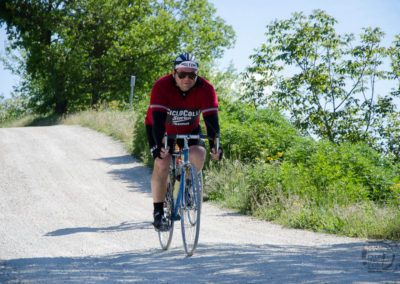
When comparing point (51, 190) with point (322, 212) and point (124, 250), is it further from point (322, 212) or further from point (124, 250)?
point (322, 212)

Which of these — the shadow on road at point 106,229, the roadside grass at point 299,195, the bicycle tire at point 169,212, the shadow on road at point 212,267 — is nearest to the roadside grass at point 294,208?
the roadside grass at point 299,195

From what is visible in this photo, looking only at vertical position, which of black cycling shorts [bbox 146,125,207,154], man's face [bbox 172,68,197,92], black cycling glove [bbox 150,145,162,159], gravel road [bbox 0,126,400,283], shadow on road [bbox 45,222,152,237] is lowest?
shadow on road [bbox 45,222,152,237]

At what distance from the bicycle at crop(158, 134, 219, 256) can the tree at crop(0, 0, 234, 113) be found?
76.2ft

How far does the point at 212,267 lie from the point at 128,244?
2131 millimetres

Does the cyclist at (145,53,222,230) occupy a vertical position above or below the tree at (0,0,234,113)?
below

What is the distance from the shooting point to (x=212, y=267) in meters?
4.38

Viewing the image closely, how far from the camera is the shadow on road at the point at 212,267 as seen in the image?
3.96m

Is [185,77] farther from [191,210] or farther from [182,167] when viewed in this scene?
[191,210]

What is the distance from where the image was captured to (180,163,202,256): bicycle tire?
190 inches

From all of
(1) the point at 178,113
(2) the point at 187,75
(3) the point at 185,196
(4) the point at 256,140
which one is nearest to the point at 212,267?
(3) the point at 185,196

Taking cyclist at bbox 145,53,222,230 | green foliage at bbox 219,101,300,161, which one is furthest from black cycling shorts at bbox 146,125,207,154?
green foliage at bbox 219,101,300,161

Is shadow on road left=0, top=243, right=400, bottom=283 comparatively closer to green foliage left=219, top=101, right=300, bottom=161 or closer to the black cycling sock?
the black cycling sock

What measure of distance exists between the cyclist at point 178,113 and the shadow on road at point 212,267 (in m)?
0.78

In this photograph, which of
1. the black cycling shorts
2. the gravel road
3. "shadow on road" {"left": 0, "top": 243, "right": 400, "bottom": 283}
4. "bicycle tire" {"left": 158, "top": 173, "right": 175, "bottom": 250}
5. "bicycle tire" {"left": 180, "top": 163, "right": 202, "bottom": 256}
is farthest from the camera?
"bicycle tire" {"left": 158, "top": 173, "right": 175, "bottom": 250}
